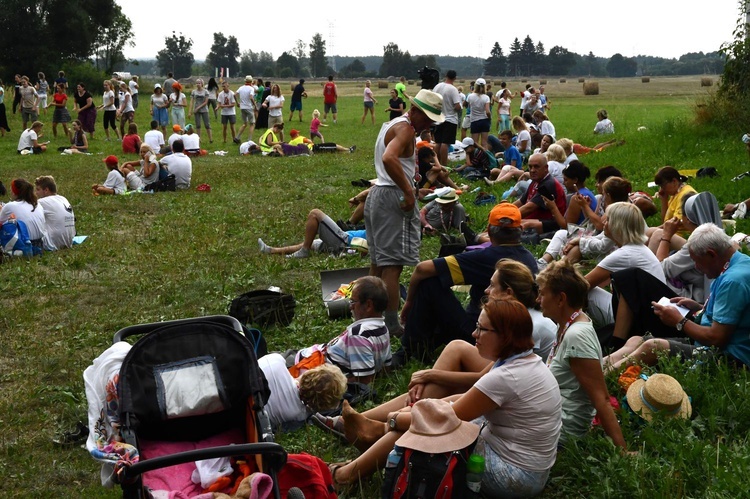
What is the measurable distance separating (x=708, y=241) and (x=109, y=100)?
22.7 metres

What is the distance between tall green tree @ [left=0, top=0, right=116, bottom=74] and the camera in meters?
50.2

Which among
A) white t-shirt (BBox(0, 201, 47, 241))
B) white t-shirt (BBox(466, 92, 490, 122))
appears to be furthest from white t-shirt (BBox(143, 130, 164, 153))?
white t-shirt (BBox(0, 201, 47, 241))

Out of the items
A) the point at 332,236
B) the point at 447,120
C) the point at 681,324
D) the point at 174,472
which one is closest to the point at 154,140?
the point at 447,120

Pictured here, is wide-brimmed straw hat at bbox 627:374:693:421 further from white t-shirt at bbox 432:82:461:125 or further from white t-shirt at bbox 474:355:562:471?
white t-shirt at bbox 432:82:461:125

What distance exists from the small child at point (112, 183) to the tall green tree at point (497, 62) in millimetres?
120914

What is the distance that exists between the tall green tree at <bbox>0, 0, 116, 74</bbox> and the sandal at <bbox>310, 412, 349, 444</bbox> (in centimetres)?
4946

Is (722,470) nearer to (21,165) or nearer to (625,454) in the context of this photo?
(625,454)

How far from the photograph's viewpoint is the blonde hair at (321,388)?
218 inches

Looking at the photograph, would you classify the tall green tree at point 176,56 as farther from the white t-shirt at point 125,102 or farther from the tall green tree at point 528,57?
the white t-shirt at point 125,102

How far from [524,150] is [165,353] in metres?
14.2

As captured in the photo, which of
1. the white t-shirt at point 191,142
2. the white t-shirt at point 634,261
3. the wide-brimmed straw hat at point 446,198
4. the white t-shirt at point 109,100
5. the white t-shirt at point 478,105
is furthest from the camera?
the white t-shirt at point 109,100

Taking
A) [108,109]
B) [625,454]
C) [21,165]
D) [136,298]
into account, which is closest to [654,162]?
[136,298]

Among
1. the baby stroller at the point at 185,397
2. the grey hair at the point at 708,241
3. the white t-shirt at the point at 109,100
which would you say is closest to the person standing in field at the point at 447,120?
the white t-shirt at the point at 109,100

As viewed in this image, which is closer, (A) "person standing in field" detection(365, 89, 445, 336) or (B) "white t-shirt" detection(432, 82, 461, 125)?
(A) "person standing in field" detection(365, 89, 445, 336)
